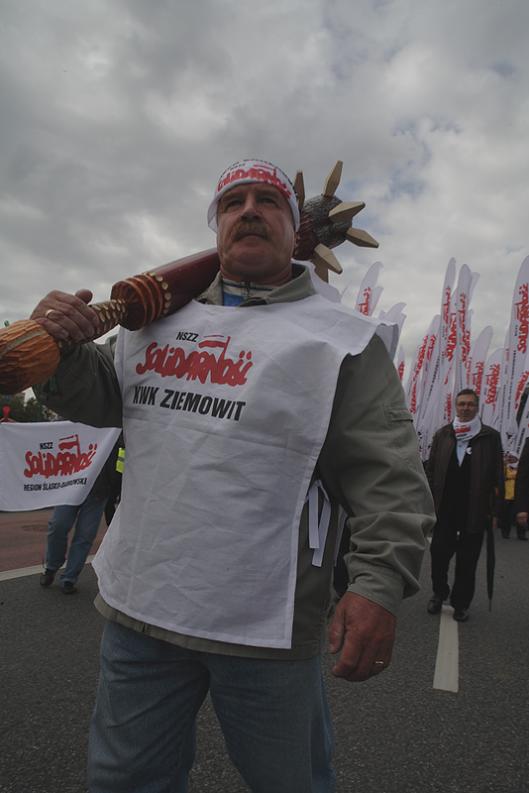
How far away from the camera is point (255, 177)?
157 cm

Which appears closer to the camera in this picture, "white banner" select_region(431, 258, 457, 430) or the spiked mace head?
the spiked mace head

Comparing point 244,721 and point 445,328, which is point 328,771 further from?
point 445,328

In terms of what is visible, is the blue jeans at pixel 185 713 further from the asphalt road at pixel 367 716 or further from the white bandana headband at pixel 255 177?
the white bandana headband at pixel 255 177

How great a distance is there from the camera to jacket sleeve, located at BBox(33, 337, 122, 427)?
1.39m

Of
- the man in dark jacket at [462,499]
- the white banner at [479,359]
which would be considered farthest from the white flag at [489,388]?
the man in dark jacket at [462,499]

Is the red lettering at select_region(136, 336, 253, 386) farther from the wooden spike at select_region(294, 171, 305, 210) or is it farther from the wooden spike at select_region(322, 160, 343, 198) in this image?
the wooden spike at select_region(322, 160, 343, 198)

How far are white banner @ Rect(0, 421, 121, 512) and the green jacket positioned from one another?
316 centimetres

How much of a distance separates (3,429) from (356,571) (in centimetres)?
420

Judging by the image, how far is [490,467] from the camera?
180 inches

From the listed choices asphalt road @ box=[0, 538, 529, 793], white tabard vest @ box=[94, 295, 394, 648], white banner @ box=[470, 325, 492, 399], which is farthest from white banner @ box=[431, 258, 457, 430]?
white tabard vest @ box=[94, 295, 394, 648]

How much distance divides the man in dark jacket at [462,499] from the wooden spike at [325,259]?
10.1 ft

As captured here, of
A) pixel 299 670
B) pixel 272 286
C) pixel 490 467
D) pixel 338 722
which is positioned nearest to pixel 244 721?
pixel 299 670

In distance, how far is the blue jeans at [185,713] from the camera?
46.6 inches

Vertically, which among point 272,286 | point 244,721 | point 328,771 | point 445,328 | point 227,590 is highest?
point 445,328
